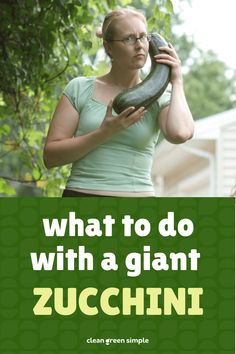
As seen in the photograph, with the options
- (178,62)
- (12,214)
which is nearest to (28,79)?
(178,62)

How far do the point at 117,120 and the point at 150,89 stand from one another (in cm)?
17

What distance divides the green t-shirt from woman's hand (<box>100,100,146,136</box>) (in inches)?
3.3

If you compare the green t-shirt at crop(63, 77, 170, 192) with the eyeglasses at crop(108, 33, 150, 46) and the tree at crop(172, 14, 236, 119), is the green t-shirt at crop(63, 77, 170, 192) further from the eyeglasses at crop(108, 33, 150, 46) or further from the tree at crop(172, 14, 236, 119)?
the tree at crop(172, 14, 236, 119)

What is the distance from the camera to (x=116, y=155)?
9.07 feet

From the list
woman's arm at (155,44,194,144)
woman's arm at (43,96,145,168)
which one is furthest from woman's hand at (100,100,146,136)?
woman's arm at (155,44,194,144)

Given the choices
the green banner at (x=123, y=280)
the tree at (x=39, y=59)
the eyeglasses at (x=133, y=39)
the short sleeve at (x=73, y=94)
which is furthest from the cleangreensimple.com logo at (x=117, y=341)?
the tree at (x=39, y=59)

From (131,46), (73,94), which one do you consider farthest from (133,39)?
(73,94)

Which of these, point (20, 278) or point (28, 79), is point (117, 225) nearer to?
point (20, 278)

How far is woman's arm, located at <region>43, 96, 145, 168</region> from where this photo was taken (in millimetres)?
2652

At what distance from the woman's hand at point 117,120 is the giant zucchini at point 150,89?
3 cm

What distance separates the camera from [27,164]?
5.31 meters

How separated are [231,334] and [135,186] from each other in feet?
1.79

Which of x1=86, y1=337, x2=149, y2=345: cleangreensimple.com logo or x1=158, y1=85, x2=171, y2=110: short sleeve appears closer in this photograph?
x1=86, y1=337, x2=149, y2=345: cleangreensimple.com logo

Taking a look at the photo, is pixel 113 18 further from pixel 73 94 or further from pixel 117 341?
pixel 117 341
